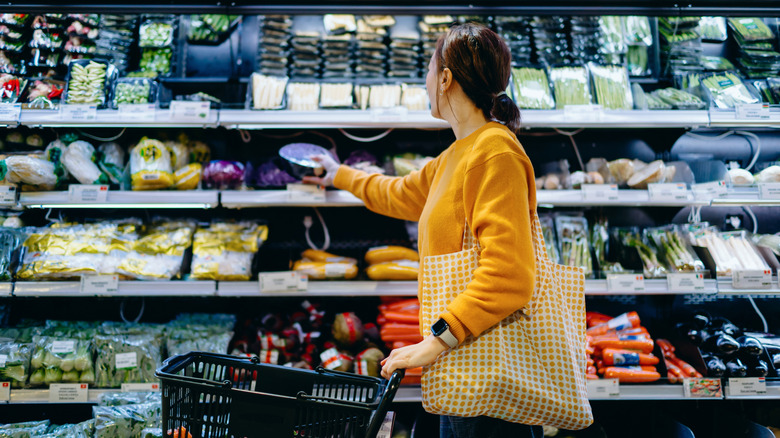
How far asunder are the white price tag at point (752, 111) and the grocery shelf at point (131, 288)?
2.58 metres

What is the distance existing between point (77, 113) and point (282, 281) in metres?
1.19

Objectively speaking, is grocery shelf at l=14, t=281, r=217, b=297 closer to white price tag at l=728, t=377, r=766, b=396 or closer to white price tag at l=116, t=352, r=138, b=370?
white price tag at l=116, t=352, r=138, b=370

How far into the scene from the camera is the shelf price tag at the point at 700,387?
7.25 feet

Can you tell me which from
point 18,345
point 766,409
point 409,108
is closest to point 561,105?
point 409,108

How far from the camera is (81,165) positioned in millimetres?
2271

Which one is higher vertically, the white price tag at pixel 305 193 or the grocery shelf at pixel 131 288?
the white price tag at pixel 305 193

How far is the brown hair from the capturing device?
124cm

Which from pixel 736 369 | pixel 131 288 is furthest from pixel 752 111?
pixel 131 288

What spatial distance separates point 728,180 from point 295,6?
86.8 inches

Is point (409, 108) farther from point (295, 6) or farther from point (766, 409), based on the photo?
point (766, 409)

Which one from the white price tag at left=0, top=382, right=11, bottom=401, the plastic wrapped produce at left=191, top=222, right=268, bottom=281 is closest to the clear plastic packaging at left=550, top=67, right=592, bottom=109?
the plastic wrapped produce at left=191, top=222, right=268, bottom=281

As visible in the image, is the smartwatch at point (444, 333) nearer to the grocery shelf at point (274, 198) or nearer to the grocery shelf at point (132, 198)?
the grocery shelf at point (274, 198)

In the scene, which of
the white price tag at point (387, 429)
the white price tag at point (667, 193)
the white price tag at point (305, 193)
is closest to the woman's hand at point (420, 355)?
the white price tag at point (387, 429)

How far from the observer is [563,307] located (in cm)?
127
